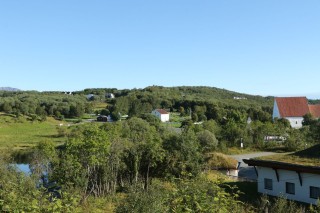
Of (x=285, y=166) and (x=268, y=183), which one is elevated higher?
(x=285, y=166)

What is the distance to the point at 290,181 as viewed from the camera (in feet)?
60.3

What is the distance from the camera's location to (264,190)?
19.9m

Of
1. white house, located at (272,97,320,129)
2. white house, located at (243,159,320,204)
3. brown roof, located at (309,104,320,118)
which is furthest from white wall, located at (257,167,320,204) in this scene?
brown roof, located at (309,104,320,118)

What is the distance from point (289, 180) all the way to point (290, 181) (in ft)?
0.23

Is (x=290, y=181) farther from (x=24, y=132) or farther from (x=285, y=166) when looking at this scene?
(x=24, y=132)

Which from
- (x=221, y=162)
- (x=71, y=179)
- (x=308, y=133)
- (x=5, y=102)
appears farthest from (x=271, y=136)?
(x=5, y=102)

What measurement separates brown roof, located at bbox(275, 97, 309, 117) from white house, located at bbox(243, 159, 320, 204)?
54200 millimetres

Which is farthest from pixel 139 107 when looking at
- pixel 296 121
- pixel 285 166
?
pixel 285 166

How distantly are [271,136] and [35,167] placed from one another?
1313 inches

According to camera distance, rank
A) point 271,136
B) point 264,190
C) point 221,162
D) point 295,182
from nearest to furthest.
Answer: point 295,182 < point 264,190 < point 221,162 < point 271,136

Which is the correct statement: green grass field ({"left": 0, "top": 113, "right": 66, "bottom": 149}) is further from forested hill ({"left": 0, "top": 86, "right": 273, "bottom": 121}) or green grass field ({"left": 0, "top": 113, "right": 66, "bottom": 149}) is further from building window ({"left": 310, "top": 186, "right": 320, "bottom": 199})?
building window ({"left": 310, "top": 186, "right": 320, "bottom": 199})

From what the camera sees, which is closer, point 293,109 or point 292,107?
point 293,109

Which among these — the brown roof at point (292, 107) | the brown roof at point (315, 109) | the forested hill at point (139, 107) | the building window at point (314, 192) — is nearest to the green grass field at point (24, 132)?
the forested hill at point (139, 107)

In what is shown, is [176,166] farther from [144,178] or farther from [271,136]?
[271,136]
